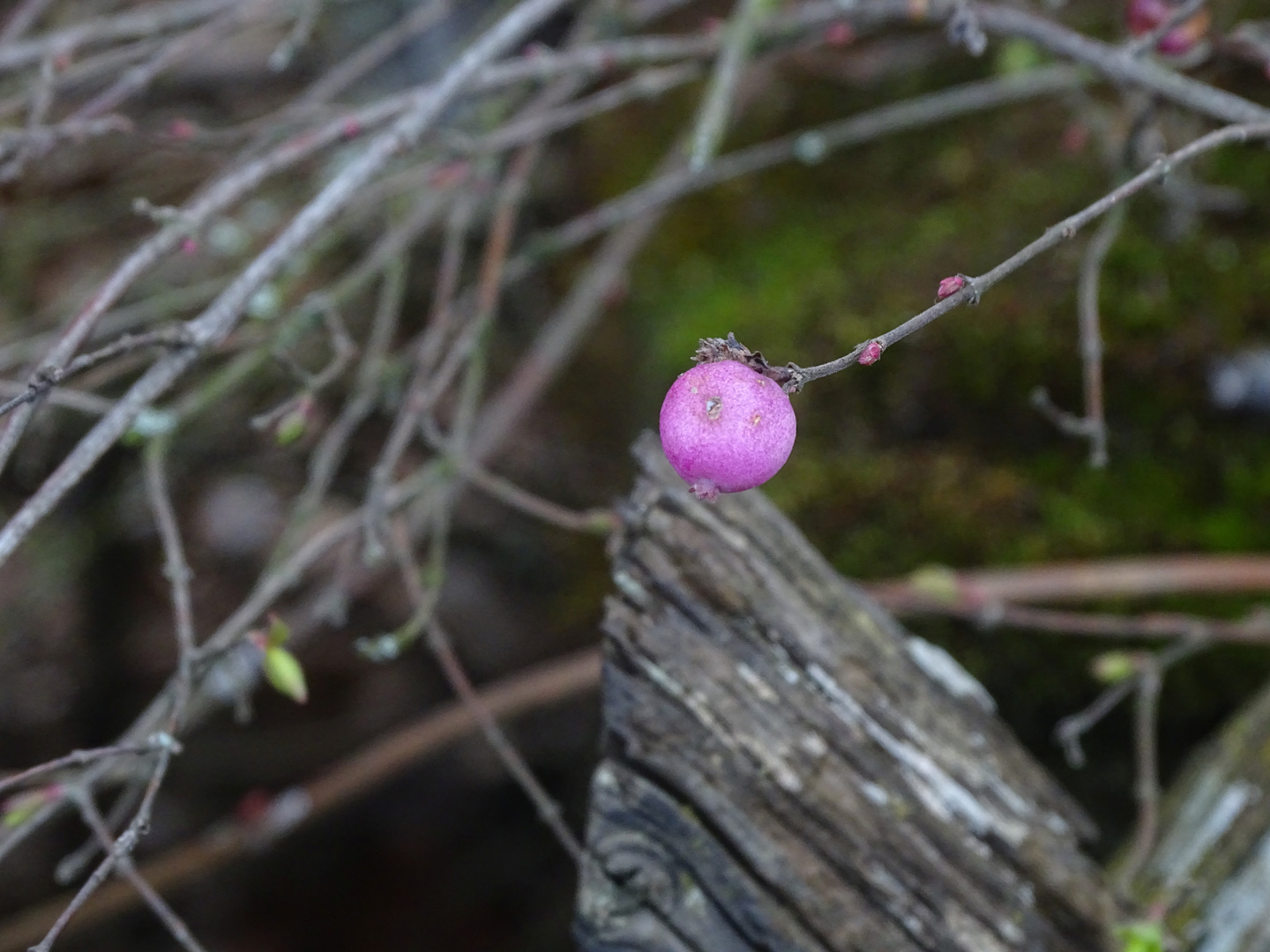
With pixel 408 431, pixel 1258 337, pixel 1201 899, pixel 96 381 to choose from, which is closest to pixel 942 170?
pixel 1258 337

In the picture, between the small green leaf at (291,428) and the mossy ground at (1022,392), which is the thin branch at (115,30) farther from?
the mossy ground at (1022,392)

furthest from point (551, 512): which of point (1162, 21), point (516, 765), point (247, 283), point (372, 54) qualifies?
point (1162, 21)

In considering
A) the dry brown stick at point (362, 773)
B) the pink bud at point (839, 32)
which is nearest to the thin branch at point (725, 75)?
the pink bud at point (839, 32)

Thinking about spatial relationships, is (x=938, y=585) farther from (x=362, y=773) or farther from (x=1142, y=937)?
(x=362, y=773)

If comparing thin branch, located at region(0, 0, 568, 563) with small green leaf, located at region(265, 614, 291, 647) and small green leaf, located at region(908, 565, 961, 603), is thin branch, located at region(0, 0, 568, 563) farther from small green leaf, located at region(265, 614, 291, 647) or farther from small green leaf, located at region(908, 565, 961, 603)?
small green leaf, located at region(908, 565, 961, 603)

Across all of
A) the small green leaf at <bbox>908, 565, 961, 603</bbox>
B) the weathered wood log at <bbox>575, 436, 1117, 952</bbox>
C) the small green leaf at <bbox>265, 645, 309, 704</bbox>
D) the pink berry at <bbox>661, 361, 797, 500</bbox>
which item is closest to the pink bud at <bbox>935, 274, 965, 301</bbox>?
the pink berry at <bbox>661, 361, 797, 500</bbox>
